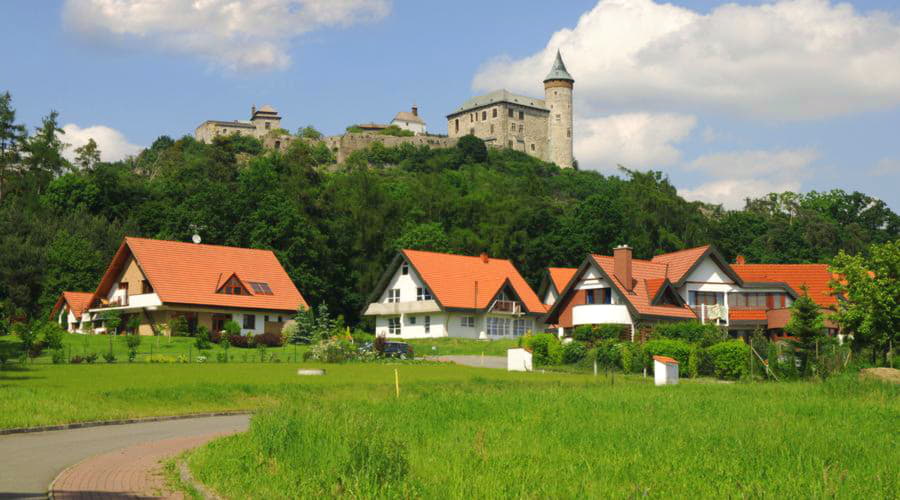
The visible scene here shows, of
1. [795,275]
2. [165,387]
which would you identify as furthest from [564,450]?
[795,275]

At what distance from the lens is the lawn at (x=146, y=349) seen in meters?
46.1

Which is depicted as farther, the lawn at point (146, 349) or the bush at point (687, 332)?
the bush at point (687, 332)

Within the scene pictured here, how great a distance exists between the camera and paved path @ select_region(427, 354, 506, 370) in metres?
51.5

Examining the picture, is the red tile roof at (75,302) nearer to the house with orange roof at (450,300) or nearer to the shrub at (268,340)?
the shrub at (268,340)

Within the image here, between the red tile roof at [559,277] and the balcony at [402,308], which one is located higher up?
the red tile roof at [559,277]

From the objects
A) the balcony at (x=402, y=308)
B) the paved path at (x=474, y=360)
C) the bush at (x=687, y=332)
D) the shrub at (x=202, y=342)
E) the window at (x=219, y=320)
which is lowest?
the paved path at (x=474, y=360)

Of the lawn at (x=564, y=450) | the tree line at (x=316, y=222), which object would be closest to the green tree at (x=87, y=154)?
the tree line at (x=316, y=222)

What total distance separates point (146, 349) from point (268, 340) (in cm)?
979

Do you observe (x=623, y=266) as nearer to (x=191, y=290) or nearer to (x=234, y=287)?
(x=234, y=287)

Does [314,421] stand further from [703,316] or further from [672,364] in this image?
[703,316]

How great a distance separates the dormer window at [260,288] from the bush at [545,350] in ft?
85.0

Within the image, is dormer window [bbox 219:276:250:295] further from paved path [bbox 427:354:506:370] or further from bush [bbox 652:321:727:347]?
bush [bbox 652:321:727:347]

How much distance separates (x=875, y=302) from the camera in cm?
4197

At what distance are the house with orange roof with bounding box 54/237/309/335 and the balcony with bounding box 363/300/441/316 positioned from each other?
7213 millimetres
